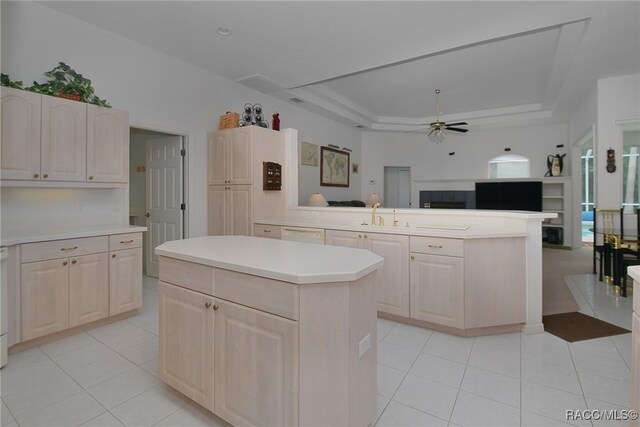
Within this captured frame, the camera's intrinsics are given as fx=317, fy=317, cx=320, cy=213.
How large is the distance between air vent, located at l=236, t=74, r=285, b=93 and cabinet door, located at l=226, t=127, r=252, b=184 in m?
0.99

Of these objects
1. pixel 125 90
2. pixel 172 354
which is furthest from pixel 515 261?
pixel 125 90

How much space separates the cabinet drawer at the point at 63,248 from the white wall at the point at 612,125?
6.58 meters

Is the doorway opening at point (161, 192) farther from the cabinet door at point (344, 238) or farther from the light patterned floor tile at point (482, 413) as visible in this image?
the light patterned floor tile at point (482, 413)

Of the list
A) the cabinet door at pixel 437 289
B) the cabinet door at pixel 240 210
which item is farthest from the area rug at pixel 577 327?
the cabinet door at pixel 240 210

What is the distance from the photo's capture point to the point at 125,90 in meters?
3.55

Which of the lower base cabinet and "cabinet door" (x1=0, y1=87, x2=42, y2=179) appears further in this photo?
"cabinet door" (x1=0, y1=87, x2=42, y2=179)

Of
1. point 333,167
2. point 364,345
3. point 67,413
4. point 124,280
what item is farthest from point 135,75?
point 333,167

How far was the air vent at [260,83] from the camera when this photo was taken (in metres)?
4.66

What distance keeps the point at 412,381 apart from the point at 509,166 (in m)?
7.71

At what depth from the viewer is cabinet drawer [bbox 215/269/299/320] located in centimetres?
129

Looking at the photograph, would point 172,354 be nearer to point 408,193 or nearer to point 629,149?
point 408,193

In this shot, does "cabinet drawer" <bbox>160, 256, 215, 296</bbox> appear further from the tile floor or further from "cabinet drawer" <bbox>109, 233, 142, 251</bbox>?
"cabinet drawer" <bbox>109, 233, 142, 251</bbox>

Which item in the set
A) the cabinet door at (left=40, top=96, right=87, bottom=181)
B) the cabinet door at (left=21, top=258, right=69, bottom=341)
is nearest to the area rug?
the cabinet door at (left=21, top=258, right=69, bottom=341)

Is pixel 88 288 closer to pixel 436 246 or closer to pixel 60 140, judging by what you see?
pixel 60 140
